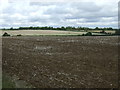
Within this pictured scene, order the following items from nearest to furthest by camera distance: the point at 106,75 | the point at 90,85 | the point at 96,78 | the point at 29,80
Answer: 1. the point at 90,85
2. the point at 29,80
3. the point at 96,78
4. the point at 106,75

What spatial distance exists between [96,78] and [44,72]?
11.5 ft

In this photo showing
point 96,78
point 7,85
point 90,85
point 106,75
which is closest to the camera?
point 7,85

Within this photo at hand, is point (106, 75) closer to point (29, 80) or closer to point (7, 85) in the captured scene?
point (29, 80)

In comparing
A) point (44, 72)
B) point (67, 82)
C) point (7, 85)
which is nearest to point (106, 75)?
point (67, 82)

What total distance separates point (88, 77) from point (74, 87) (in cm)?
236

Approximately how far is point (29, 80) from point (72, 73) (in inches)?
129

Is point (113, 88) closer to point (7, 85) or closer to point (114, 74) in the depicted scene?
point (114, 74)

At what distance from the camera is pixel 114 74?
535 inches

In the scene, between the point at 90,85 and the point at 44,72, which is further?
the point at 44,72

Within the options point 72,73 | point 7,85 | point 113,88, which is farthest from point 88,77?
point 7,85

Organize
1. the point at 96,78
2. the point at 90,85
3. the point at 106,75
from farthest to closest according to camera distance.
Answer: the point at 106,75, the point at 96,78, the point at 90,85

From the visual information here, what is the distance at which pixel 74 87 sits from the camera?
34.4ft

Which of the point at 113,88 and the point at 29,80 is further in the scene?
the point at 29,80

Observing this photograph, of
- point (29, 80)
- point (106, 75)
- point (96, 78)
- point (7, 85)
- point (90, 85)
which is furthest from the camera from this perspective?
point (106, 75)
